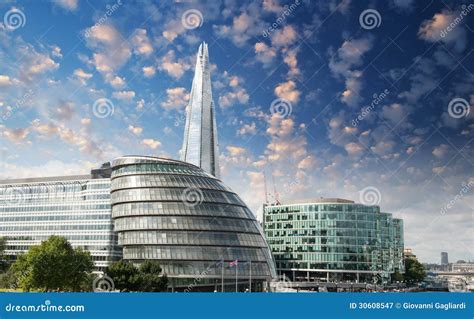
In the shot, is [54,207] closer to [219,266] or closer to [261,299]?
[219,266]

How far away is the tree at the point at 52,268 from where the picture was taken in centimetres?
5197

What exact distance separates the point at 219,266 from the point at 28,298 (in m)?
49.8

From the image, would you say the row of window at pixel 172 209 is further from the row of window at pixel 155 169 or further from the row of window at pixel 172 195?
the row of window at pixel 155 169

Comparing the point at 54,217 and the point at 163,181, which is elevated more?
the point at 163,181

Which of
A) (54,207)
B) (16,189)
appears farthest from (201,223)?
(16,189)

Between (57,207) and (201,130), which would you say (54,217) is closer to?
(57,207)

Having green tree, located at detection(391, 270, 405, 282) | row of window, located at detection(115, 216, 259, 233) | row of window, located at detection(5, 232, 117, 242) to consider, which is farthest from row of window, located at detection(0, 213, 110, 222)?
green tree, located at detection(391, 270, 405, 282)

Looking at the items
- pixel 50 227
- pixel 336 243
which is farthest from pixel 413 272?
pixel 50 227

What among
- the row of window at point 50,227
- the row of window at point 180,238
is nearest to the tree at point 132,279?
the row of window at point 180,238

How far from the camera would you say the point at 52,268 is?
5259cm

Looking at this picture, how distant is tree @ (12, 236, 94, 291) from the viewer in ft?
171

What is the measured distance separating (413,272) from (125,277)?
106 meters

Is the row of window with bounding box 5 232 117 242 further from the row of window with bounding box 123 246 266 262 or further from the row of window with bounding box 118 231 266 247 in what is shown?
the row of window with bounding box 123 246 266 262

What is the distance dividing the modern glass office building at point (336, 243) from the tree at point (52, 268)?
74988 mm
